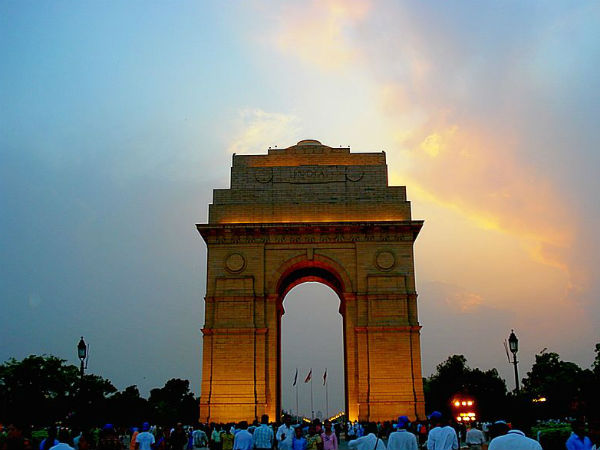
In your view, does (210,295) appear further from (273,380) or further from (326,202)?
(326,202)

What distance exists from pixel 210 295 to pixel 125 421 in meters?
25.5

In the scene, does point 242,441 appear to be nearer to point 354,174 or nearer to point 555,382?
point 354,174

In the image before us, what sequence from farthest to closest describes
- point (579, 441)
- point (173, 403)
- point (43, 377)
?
point (173, 403)
point (43, 377)
point (579, 441)

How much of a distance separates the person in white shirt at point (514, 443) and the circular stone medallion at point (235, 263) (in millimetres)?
30081

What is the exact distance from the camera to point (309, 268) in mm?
40312

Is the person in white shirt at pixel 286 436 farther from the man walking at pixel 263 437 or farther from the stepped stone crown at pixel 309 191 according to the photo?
the stepped stone crown at pixel 309 191

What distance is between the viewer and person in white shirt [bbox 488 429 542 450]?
22.3 feet

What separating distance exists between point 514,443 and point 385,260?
29.9 meters

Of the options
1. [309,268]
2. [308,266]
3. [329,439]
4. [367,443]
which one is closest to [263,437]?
[329,439]

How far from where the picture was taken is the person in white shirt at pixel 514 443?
22.3ft

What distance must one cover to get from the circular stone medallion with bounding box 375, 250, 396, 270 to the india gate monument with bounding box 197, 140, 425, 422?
0.06 metres

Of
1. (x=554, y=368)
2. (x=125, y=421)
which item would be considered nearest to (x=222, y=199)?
(x=125, y=421)

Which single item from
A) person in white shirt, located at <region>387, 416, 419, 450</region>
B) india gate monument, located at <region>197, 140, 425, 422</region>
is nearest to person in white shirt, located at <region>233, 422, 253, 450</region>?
person in white shirt, located at <region>387, 416, 419, 450</region>

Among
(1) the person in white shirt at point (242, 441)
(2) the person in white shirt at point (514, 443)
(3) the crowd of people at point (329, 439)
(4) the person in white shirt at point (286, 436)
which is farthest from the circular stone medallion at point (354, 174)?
(2) the person in white shirt at point (514, 443)
